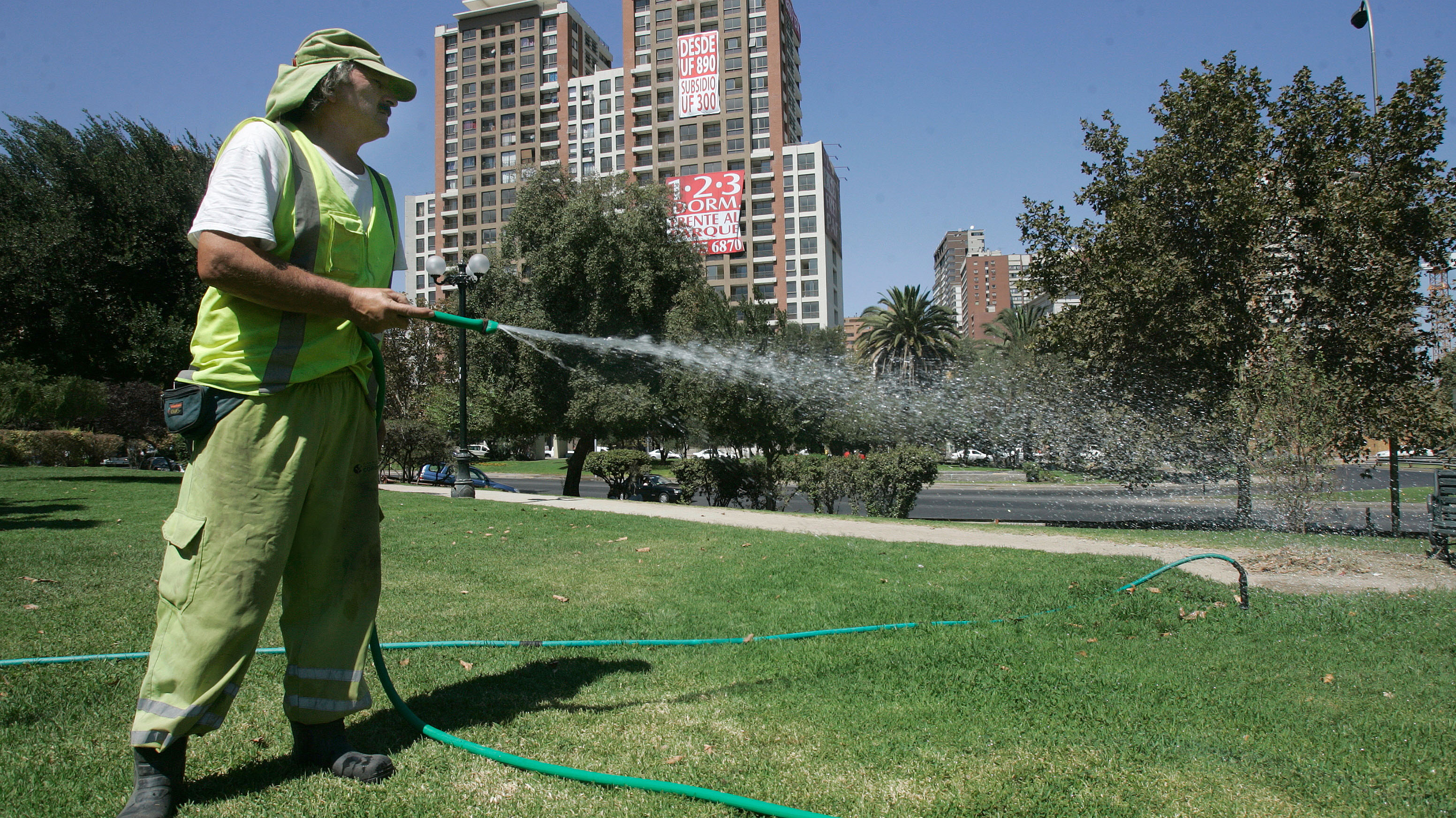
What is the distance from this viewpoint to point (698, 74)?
3295 inches

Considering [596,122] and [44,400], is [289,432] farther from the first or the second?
[596,122]

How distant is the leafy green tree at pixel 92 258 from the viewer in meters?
17.1

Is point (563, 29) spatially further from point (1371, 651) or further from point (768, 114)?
point (1371, 651)

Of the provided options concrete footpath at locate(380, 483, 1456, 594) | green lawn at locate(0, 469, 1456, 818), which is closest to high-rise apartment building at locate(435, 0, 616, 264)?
concrete footpath at locate(380, 483, 1456, 594)

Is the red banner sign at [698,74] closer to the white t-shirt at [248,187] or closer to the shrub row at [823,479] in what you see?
the shrub row at [823,479]

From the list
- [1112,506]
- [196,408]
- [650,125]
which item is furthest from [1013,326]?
[650,125]

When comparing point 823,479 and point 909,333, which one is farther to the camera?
point 909,333

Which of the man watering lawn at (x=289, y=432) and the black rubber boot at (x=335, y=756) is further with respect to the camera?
the black rubber boot at (x=335, y=756)

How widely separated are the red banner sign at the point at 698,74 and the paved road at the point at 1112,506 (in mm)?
58660

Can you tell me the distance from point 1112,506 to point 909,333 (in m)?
24.0

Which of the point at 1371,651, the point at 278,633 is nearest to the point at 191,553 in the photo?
the point at 278,633

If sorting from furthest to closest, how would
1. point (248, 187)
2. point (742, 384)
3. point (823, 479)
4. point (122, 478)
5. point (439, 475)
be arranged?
1. point (439, 475)
2. point (742, 384)
3. point (122, 478)
4. point (823, 479)
5. point (248, 187)

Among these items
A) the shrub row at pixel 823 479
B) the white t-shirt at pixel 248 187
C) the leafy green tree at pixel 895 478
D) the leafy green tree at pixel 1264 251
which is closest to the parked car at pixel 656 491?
the shrub row at pixel 823 479

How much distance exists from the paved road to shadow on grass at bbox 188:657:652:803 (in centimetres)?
1277
